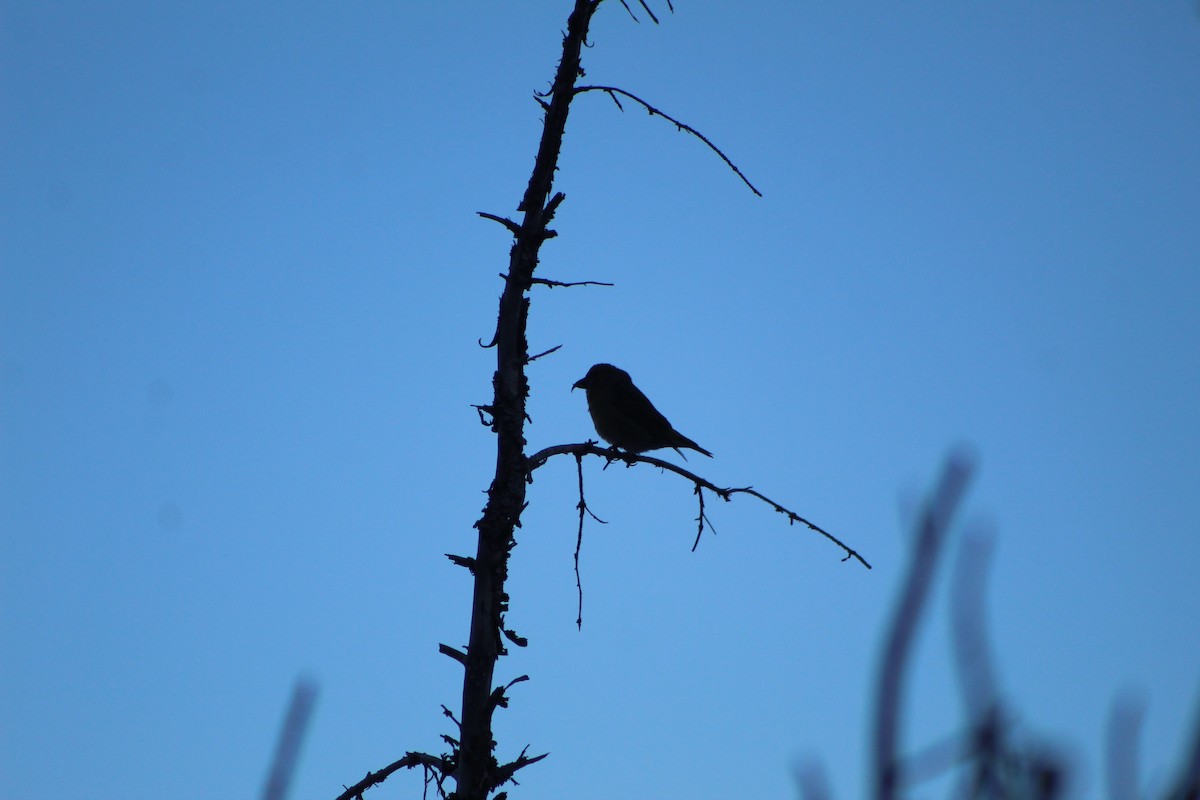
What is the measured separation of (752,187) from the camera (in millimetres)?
5305

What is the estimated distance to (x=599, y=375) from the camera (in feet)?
32.8

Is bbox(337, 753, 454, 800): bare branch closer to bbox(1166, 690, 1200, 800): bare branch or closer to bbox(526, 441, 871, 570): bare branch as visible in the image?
bbox(526, 441, 871, 570): bare branch

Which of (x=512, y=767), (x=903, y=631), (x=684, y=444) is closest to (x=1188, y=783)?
(x=903, y=631)

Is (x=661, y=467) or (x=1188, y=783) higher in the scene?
(x=661, y=467)

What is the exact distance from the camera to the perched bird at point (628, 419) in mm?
9266

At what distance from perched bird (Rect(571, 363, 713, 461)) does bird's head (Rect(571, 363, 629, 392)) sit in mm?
17

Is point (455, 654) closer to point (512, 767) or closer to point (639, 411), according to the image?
point (512, 767)

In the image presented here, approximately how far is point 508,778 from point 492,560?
2.97 ft

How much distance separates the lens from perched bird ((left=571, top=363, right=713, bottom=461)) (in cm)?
927

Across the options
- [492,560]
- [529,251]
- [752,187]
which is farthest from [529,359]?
[752,187]

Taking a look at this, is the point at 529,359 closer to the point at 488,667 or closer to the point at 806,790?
the point at 488,667

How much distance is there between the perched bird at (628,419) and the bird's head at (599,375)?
2 centimetres

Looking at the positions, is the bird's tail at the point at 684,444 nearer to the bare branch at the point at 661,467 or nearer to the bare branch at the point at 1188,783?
the bare branch at the point at 661,467

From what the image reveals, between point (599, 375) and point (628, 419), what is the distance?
2.52ft
